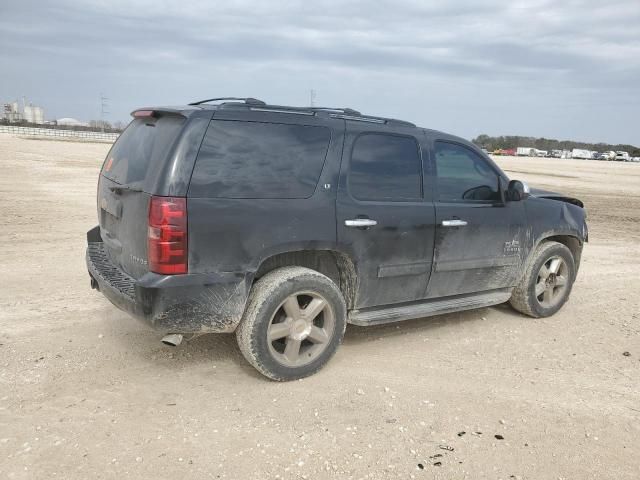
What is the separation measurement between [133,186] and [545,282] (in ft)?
13.6

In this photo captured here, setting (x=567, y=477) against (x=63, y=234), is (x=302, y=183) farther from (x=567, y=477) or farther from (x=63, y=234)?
(x=63, y=234)

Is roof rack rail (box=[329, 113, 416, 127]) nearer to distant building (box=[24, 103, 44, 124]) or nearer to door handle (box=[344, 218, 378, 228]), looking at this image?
door handle (box=[344, 218, 378, 228])

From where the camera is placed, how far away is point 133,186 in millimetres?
3604

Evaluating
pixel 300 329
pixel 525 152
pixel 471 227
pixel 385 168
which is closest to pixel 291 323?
pixel 300 329

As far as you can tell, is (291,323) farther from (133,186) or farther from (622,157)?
(622,157)

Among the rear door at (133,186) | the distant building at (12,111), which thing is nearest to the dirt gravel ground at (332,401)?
the rear door at (133,186)

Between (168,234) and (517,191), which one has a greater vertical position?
(517,191)

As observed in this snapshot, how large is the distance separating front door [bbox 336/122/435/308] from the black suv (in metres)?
0.01

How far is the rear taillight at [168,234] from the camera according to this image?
10.7 feet

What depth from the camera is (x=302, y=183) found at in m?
3.77

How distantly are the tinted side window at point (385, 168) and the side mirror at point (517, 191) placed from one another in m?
1.03

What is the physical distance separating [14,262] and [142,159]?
4.07 meters

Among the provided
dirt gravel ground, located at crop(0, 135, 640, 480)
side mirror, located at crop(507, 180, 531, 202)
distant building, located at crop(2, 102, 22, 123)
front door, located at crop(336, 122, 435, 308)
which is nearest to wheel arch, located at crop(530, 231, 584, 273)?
dirt gravel ground, located at crop(0, 135, 640, 480)

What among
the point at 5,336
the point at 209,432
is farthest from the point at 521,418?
the point at 5,336
